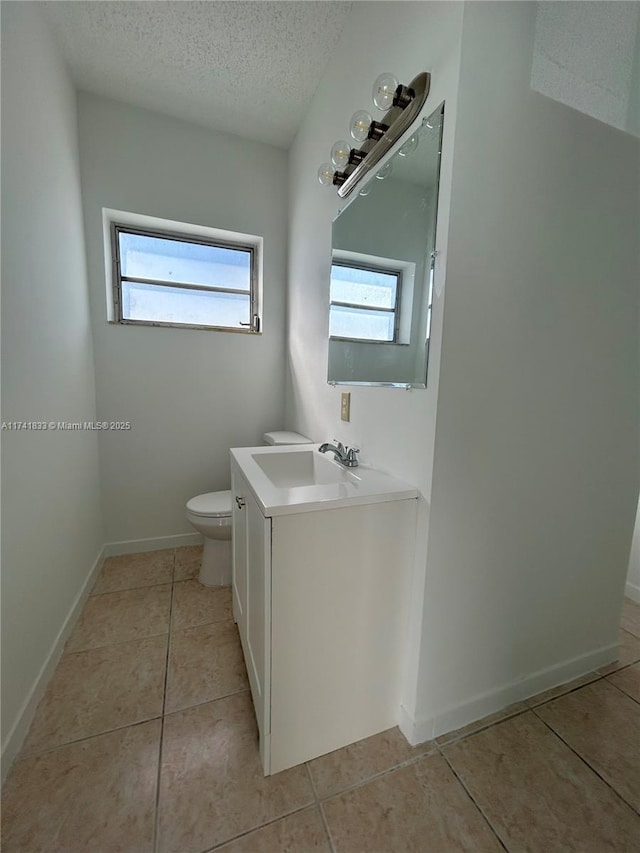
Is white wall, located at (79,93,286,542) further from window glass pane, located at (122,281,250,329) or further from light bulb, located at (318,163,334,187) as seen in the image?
light bulb, located at (318,163,334,187)

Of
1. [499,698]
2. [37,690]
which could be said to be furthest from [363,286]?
[37,690]

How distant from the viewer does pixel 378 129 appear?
3.85 feet

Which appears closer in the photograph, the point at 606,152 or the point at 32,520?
the point at 606,152

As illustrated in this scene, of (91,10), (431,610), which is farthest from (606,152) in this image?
(91,10)

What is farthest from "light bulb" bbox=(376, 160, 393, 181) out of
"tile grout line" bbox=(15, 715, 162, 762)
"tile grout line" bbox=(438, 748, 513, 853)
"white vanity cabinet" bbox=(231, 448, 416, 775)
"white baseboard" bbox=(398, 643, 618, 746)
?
"tile grout line" bbox=(15, 715, 162, 762)

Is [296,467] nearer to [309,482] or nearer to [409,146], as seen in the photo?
[309,482]

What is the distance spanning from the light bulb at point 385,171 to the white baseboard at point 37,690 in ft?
7.44

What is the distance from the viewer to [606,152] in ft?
3.70

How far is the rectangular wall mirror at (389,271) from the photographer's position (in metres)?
1.05

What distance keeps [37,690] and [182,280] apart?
88.8 inches

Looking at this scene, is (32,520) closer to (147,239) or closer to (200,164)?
(147,239)

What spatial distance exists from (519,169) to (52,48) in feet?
7.04

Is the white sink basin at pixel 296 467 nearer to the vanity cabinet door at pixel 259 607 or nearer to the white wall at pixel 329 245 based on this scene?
A: the white wall at pixel 329 245

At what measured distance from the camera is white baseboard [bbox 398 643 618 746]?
1164 millimetres
